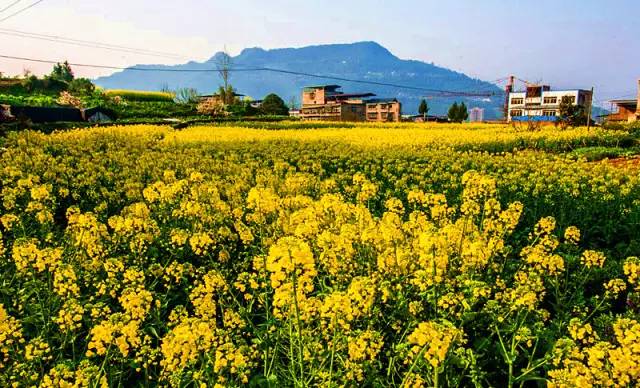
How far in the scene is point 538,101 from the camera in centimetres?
9744

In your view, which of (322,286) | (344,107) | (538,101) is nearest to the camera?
(322,286)

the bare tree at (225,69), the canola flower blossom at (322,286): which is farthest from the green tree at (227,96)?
the canola flower blossom at (322,286)

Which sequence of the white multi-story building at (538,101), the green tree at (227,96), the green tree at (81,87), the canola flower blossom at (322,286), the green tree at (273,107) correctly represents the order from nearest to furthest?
the canola flower blossom at (322,286), the green tree at (273,107), the green tree at (81,87), the green tree at (227,96), the white multi-story building at (538,101)

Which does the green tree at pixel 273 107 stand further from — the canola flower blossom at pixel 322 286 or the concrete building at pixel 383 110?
the canola flower blossom at pixel 322 286

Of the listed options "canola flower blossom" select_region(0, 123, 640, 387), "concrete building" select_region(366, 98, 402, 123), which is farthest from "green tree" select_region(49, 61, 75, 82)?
"canola flower blossom" select_region(0, 123, 640, 387)

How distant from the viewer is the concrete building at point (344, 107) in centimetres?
8769

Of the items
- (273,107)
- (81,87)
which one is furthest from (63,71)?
(273,107)

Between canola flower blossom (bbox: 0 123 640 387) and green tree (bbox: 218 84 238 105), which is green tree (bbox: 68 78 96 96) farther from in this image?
canola flower blossom (bbox: 0 123 640 387)

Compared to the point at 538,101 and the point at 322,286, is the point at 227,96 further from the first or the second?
the point at 322,286

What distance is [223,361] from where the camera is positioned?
312 centimetres

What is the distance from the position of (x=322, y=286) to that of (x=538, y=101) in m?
106

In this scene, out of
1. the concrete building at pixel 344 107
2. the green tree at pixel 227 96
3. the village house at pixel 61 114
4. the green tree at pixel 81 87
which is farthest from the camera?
the concrete building at pixel 344 107

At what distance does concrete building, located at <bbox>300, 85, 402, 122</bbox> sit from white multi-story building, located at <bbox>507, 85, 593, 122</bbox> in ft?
79.3

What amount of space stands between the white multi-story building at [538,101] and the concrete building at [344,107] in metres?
24.2
